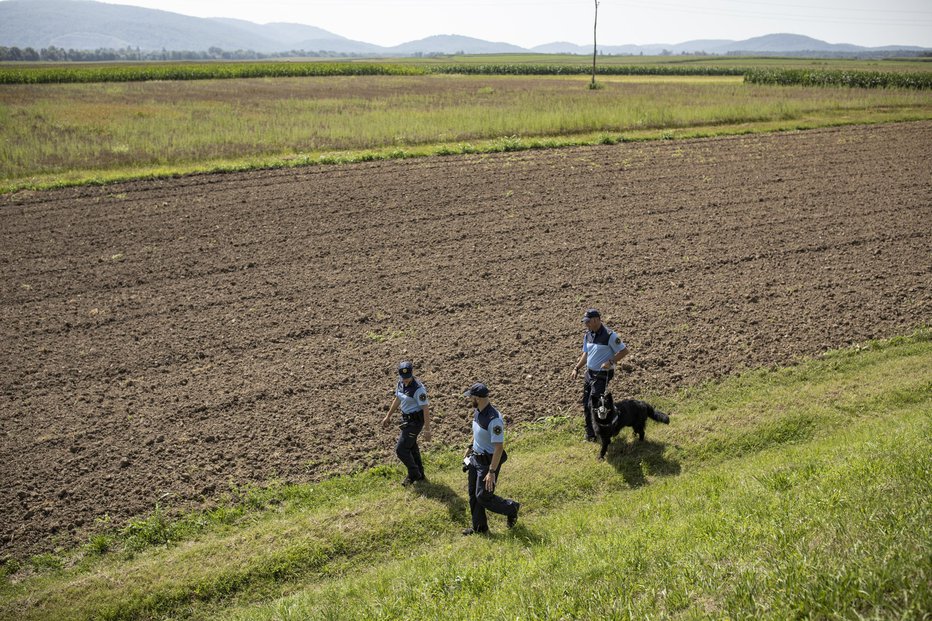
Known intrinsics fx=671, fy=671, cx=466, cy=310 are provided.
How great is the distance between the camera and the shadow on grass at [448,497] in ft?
27.6

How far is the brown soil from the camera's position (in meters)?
9.88

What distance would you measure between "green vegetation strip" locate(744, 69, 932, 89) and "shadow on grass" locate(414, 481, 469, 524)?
66.6 m

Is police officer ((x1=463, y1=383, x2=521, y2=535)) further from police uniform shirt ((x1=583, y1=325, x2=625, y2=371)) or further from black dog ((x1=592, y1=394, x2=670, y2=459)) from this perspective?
police uniform shirt ((x1=583, y1=325, x2=625, y2=371))

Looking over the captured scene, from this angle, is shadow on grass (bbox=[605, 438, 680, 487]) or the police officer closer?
the police officer

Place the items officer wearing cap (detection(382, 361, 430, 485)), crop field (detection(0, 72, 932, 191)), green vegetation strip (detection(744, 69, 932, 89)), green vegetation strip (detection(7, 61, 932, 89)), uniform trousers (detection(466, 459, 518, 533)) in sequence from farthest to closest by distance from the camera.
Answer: green vegetation strip (detection(7, 61, 932, 89)) < green vegetation strip (detection(744, 69, 932, 89)) < crop field (detection(0, 72, 932, 191)) < officer wearing cap (detection(382, 361, 430, 485)) < uniform trousers (detection(466, 459, 518, 533))

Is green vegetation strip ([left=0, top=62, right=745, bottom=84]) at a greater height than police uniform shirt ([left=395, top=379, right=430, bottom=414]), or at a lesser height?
greater

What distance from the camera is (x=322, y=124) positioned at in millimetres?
37031

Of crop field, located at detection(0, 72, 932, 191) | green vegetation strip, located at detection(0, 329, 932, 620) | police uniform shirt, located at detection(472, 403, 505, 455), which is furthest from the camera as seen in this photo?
crop field, located at detection(0, 72, 932, 191)

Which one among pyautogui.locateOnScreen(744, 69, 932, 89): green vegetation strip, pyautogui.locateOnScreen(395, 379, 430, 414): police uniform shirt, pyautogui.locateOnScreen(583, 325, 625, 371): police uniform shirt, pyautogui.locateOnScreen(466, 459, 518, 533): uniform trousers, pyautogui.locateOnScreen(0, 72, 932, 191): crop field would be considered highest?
pyautogui.locateOnScreen(744, 69, 932, 89): green vegetation strip

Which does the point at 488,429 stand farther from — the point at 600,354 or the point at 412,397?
the point at 600,354

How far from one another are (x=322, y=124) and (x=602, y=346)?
31348mm

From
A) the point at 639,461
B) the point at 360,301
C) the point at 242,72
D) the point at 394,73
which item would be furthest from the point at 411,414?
the point at 394,73

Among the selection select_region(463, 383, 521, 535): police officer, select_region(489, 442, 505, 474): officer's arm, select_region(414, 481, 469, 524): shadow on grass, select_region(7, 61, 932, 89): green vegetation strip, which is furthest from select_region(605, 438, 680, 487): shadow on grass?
select_region(7, 61, 932, 89): green vegetation strip

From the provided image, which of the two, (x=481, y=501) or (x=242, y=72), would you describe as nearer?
(x=481, y=501)
